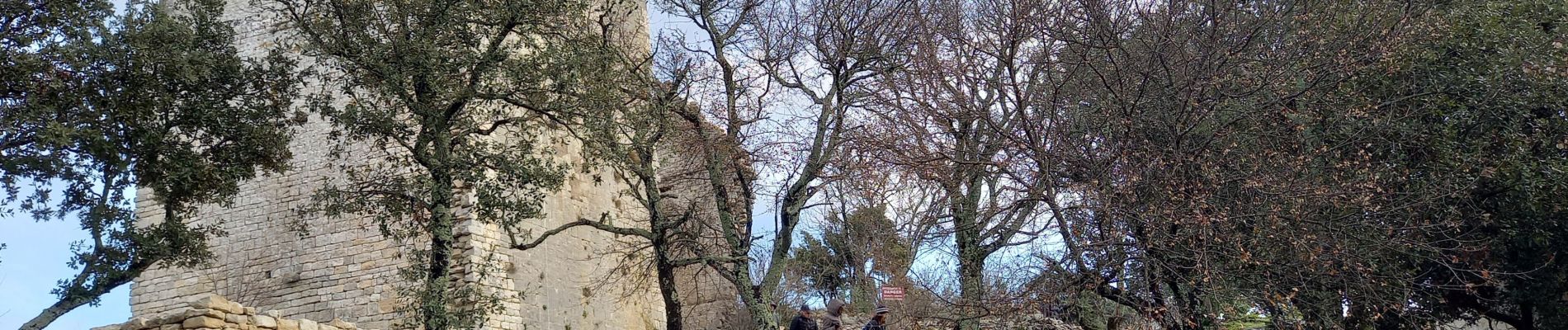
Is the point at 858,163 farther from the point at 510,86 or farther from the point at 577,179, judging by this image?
the point at 577,179

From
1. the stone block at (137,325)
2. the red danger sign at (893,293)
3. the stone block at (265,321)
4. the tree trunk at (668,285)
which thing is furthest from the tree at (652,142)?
the stone block at (137,325)

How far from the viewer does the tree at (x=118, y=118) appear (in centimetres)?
948

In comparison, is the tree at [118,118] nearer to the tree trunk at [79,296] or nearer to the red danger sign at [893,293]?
the tree trunk at [79,296]

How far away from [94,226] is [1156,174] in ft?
30.4

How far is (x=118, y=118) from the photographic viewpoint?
983cm

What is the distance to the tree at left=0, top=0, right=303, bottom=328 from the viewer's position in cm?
948

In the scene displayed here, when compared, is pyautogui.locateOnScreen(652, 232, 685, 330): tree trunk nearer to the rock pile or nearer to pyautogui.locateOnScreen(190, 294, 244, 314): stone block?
the rock pile

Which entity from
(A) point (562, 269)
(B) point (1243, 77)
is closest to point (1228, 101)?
(B) point (1243, 77)

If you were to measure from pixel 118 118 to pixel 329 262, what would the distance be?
5.77m

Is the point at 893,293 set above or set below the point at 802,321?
above

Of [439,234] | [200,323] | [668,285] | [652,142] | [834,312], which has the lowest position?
[834,312]

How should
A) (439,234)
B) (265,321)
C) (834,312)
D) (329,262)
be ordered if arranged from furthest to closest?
(329,262) < (834,312) < (439,234) < (265,321)

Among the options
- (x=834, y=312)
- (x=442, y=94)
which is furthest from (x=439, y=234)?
(x=834, y=312)

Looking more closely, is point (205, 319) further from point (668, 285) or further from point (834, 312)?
point (834, 312)
